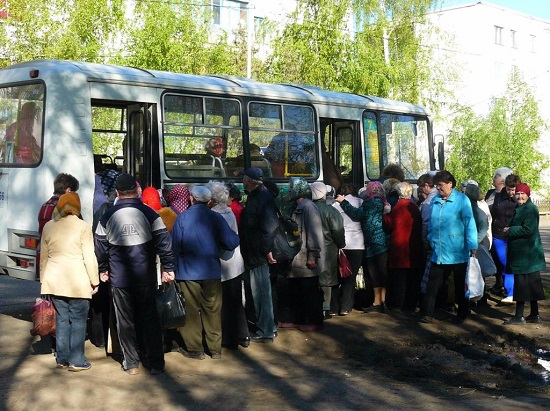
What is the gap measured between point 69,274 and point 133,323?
809mm

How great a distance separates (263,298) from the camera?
10.7 m

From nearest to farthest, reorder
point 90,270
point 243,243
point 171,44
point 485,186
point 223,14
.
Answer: point 90,270 → point 243,243 → point 171,44 → point 223,14 → point 485,186

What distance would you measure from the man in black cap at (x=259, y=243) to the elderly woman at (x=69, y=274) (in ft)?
7.26

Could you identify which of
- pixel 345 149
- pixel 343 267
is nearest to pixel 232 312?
pixel 343 267

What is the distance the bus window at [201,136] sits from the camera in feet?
41.6

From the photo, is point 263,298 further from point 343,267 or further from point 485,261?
point 485,261

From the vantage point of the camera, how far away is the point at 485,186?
1772 inches

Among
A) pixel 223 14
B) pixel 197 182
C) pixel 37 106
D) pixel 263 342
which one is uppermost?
pixel 223 14

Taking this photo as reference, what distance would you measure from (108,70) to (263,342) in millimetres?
4219

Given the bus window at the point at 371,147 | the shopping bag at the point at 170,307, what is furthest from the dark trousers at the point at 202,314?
the bus window at the point at 371,147

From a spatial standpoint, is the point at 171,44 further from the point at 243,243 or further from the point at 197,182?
the point at 243,243

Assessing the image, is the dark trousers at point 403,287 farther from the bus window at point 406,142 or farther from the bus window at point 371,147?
the bus window at point 406,142

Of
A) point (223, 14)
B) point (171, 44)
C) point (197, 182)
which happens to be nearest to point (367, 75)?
point (171, 44)

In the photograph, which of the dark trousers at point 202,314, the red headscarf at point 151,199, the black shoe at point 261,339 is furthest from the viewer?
the black shoe at point 261,339
